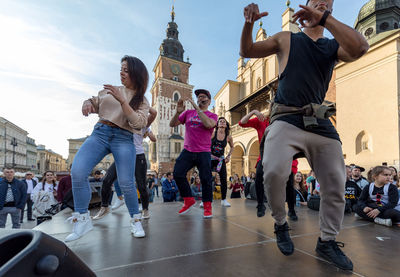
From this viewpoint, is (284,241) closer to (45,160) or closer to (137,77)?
(137,77)

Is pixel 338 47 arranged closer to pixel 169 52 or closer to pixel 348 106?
pixel 348 106

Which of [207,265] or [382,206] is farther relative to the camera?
[382,206]

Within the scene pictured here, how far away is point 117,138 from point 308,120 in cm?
182

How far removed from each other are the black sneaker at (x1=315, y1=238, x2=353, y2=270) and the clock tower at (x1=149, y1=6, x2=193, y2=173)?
3908cm

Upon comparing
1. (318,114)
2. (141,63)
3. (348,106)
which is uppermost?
(348,106)

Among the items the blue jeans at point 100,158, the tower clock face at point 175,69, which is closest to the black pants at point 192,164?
the blue jeans at point 100,158

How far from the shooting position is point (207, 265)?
1466 millimetres

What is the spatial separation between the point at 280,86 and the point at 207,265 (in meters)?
1.49

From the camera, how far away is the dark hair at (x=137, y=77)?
2383mm

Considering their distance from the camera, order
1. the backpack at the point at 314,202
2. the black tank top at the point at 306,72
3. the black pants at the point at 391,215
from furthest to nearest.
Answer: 1. the backpack at the point at 314,202
2. the black pants at the point at 391,215
3. the black tank top at the point at 306,72

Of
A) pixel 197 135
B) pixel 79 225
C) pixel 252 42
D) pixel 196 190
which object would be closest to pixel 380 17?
pixel 196 190

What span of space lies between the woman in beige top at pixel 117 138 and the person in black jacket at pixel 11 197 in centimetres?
491

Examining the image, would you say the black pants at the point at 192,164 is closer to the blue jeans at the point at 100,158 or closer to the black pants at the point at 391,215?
the blue jeans at the point at 100,158

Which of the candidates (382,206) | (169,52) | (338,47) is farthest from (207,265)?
(169,52)
